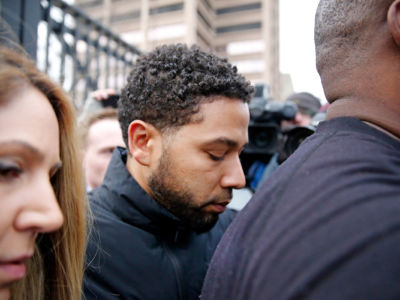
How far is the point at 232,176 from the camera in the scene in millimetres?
1593

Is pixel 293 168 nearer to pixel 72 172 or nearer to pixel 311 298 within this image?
pixel 311 298

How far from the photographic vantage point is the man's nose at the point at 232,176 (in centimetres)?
158

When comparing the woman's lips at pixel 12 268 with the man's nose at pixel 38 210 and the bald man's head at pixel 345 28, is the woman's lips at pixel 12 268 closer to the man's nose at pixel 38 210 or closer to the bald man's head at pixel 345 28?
the man's nose at pixel 38 210

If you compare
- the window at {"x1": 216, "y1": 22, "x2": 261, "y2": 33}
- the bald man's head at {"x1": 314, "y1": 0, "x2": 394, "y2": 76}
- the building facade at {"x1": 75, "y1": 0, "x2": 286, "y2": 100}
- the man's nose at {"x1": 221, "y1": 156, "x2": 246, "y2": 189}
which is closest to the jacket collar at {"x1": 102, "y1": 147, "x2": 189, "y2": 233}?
the man's nose at {"x1": 221, "y1": 156, "x2": 246, "y2": 189}

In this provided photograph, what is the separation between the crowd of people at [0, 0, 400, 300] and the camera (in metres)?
0.69

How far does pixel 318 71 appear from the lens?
3.59 feet

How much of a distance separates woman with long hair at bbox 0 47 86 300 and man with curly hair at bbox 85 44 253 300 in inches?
9.6

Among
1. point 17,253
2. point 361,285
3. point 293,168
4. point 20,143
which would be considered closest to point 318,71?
point 293,168

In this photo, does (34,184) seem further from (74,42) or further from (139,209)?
(74,42)

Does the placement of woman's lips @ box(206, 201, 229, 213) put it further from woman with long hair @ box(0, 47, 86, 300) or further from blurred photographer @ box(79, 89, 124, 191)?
blurred photographer @ box(79, 89, 124, 191)

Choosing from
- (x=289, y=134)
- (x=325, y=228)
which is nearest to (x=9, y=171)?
(x=325, y=228)

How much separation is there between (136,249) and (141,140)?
20.2 inches

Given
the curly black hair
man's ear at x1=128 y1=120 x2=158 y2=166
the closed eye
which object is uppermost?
the curly black hair

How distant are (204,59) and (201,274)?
3.38 ft
